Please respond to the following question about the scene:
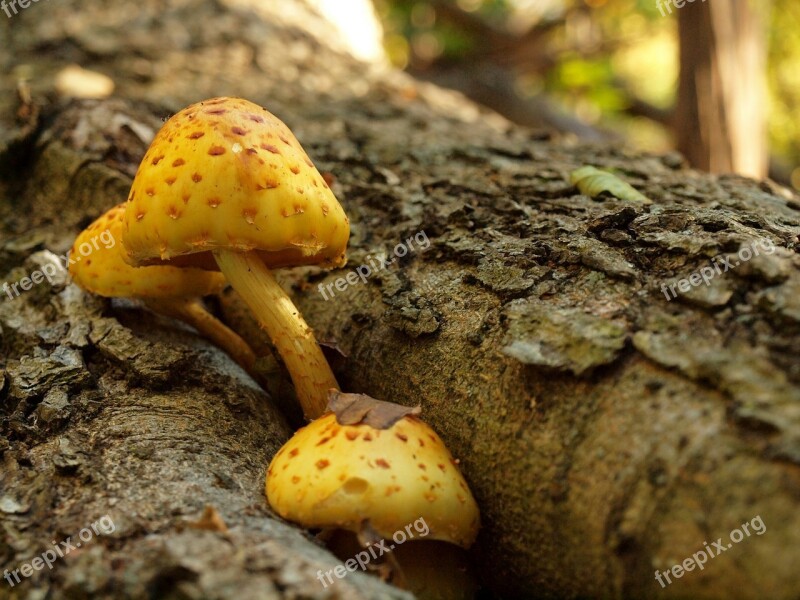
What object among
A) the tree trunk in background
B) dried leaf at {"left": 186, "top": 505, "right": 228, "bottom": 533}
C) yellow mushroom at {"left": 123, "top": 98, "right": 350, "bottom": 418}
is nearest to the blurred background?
the tree trunk in background

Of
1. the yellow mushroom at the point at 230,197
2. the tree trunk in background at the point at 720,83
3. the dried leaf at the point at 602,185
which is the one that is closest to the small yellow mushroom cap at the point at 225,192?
the yellow mushroom at the point at 230,197

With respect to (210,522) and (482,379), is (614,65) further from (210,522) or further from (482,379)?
(210,522)

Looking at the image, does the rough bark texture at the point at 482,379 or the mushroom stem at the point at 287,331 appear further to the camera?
the mushroom stem at the point at 287,331

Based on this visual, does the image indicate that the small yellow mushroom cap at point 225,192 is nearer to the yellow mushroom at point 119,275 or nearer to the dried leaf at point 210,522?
the yellow mushroom at point 119,275

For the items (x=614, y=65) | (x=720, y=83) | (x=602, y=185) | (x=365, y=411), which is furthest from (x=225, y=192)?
(x=614, y=65)

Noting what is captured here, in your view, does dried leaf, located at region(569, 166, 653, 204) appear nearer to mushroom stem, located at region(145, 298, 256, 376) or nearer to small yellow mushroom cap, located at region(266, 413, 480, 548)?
small yellow mushroom cap, located at region(266, 413, 480, 548)

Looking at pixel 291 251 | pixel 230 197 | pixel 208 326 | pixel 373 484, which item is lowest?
pixel 373 484

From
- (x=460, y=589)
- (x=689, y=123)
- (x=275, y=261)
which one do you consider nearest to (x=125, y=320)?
(x=275, y=261)
